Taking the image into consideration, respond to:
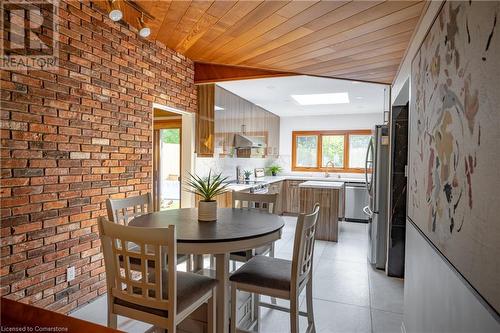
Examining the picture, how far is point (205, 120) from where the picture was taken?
4.29 m

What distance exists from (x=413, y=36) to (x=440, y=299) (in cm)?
198

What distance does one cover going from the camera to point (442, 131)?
48.6 inches

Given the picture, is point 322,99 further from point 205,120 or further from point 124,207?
point 124,207

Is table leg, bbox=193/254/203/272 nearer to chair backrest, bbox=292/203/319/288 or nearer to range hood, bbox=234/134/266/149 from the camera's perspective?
chair backrest, bbox=292/203/319/288

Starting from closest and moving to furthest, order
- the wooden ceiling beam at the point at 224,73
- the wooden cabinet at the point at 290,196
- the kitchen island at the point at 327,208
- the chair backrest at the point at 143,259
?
the chair backrest at the point at 143,259 < the wooden ceiling beam at the point at 224,73 < the kitchen island at the point at 327,208 < the wooden cabinet at the point at 290,196

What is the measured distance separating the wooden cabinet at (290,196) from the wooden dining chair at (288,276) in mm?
4701

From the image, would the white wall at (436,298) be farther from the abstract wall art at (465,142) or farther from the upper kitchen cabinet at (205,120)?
the upper kitchen cabinet at (205,120)

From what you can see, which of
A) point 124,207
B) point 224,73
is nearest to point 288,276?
point 124,207

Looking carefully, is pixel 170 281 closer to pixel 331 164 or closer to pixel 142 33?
pixel 142 33

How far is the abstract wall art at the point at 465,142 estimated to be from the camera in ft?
2.59

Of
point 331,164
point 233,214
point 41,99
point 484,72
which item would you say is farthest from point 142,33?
point 331,164
